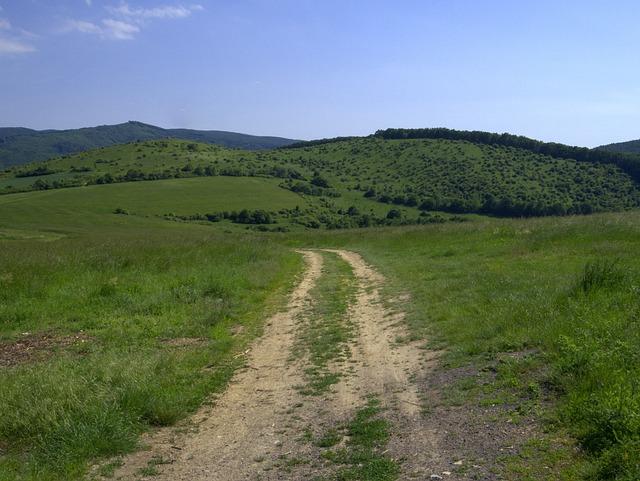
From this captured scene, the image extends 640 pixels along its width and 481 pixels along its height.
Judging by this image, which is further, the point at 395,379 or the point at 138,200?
the point at 138,200

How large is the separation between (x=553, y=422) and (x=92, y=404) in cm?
494

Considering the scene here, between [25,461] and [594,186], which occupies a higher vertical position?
[594,186]

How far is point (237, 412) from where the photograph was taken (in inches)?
273

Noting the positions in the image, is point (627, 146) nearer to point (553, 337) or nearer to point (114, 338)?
point (553, 337)

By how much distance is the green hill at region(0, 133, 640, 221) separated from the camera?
260 ft

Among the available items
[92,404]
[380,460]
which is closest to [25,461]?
[92,404]

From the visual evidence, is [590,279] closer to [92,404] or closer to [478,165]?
[92,404]

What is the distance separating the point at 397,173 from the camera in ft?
382

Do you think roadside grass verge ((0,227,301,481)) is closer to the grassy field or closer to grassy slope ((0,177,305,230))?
the grassy field

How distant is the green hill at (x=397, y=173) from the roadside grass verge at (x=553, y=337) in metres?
56.0

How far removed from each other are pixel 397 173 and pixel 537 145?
2862cm

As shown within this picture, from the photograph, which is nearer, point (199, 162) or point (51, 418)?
point (51, 418)

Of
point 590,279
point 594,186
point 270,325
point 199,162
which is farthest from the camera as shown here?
point 199,162

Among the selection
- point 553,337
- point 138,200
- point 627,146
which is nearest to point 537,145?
point 627,146
